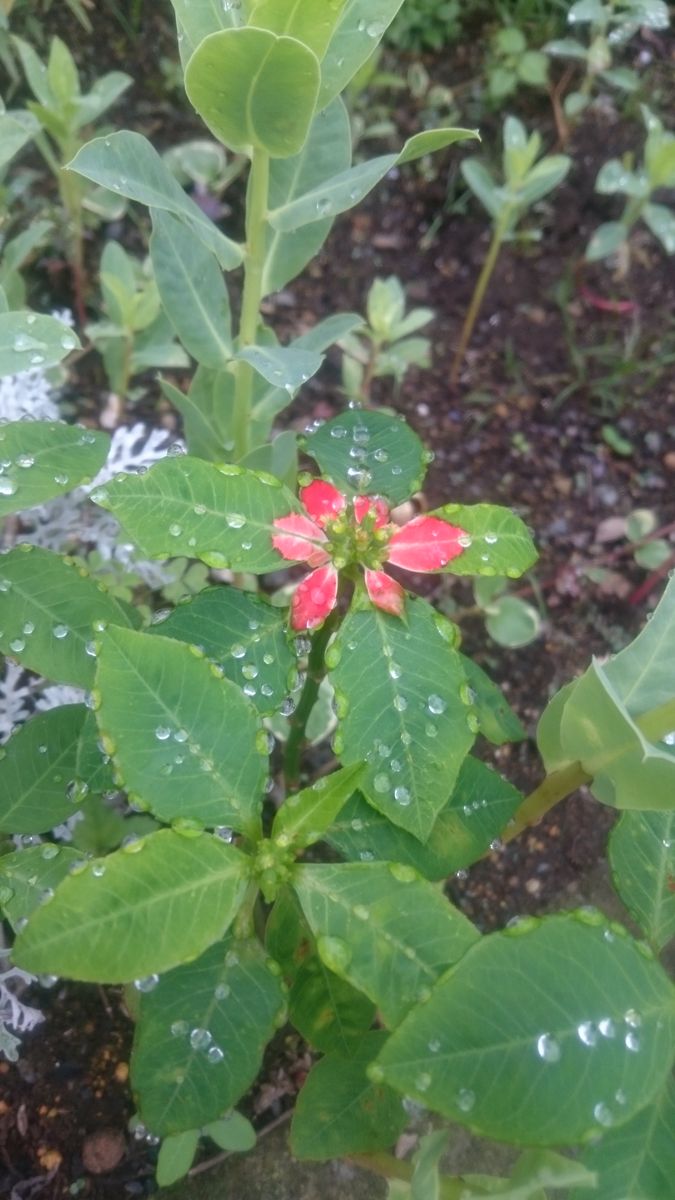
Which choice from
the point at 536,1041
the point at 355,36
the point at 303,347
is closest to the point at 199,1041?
the point at 536,1041

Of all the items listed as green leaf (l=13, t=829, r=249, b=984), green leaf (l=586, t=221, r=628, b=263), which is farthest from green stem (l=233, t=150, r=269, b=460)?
green leaf (l=586, t=221, r=628, b=263)

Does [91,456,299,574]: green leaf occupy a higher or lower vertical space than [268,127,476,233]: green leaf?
lower

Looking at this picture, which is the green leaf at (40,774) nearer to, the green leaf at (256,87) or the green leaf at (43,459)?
the green leaf at (43,459)

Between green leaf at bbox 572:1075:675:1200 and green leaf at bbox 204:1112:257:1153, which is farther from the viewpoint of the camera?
green leaf at bbox 204:1112:257:1153

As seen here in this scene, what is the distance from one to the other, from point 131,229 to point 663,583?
1198mm

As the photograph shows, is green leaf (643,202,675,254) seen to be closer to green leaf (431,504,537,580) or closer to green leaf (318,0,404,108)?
green leaf (318,0,404,108)

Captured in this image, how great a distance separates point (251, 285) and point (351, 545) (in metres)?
0.33

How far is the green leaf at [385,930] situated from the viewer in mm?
555

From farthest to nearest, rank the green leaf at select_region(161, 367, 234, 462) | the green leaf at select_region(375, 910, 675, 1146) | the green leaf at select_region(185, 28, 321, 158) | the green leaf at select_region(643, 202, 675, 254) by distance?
1. the green leaf at select_region(643, 202, 675, 254)
2. the green leaf at select_region(161, 367, 234, 462)
3. the green leaf at select_region(185, 28, 321, 158)
4. the green leaf at select_region(375, 910, 675, 1146)

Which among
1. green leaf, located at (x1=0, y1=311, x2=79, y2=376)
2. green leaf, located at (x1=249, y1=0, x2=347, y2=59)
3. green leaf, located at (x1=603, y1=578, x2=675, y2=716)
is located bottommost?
green leaf, located at (x1=603, y1=578, x2=675, y2=716)

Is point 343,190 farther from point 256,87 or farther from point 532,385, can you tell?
point 532,385

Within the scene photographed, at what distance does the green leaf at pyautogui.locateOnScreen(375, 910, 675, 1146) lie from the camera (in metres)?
0.50

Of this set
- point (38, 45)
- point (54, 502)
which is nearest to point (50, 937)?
point (54, 502)

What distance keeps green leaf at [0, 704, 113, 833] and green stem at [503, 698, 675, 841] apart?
385mm
